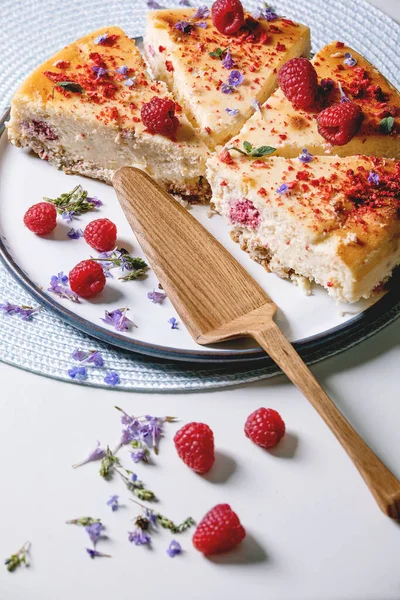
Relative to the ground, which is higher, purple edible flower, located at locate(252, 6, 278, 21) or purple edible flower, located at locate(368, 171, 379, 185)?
purple edible flower, located at locate(252, 6, 278, 21)

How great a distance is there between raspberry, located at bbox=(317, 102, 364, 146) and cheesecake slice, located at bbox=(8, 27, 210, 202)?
0.61 metres

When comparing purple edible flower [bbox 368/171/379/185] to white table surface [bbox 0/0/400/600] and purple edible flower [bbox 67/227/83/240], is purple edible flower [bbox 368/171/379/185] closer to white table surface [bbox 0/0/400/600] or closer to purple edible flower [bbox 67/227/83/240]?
white table surface [bbox 0/0/400/600]

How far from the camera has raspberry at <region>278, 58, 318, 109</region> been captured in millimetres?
3719

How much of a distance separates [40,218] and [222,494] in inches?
63.3

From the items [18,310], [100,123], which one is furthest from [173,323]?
[100,123]

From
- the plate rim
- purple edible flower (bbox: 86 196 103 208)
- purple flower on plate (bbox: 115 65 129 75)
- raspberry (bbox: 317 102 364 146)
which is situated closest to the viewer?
the plate rim

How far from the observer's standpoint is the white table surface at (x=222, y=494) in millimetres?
2666

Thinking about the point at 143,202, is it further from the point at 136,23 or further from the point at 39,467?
the point at 136,23

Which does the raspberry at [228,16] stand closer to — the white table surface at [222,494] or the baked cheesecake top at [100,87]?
the baked cheesecake top at [100,87]

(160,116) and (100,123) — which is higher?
(160,116)

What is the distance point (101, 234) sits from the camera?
362 centimetres

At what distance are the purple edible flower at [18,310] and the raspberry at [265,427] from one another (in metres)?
1.15

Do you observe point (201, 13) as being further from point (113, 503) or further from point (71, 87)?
point (113, 503)

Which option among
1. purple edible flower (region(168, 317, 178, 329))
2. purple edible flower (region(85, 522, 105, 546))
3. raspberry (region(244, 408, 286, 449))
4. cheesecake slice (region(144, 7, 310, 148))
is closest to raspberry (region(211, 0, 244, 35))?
cheesecake slice (region(144, 7, 310, 148))
